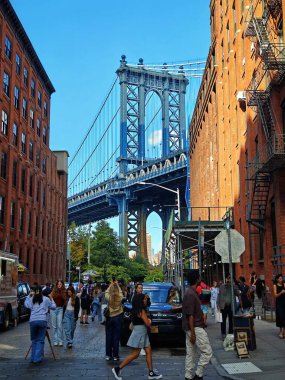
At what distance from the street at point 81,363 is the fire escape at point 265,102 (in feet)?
30.9

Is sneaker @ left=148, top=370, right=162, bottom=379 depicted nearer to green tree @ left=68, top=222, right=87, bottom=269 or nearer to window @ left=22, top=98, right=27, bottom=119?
window @ left=22, top=98, right=27, bottom=119

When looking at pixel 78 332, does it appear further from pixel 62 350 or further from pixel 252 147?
pixel 252 147

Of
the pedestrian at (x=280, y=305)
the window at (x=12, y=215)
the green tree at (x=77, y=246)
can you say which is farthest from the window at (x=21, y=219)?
the pedestrian at (x=280, y=305)

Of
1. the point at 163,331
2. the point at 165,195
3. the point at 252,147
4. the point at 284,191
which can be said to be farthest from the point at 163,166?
the point at 163,331

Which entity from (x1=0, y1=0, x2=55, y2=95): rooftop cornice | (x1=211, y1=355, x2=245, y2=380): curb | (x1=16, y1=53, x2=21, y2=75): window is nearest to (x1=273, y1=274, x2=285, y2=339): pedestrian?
(x1=211, y1=355, x2=245, y2=380): curb

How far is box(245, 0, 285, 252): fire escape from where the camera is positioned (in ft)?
66.0

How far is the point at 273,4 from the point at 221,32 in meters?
16.1

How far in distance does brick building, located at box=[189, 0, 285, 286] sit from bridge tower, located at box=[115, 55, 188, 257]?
54.4 m

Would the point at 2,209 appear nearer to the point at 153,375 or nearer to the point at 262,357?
the point at 262,357

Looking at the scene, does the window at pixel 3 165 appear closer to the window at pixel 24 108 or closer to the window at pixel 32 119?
the window at pixel 24 108

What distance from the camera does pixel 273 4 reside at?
21547 mm

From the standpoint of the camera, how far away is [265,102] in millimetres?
22906

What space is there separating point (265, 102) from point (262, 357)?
1412cm

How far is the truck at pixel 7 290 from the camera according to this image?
18.5m
